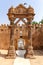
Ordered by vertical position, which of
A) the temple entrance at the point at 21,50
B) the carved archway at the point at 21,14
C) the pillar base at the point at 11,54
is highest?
the carved archway at the point at 21,14

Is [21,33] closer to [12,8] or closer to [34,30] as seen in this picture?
[34,30]

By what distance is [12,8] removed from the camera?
15172mm

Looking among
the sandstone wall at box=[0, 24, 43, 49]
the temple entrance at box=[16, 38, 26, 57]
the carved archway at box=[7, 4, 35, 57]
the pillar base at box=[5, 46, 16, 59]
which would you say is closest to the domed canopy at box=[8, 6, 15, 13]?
the carved archway at box=[7, 4, 35, 57]

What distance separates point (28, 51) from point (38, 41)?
732 cm

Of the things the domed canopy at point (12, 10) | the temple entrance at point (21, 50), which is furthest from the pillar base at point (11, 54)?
the domed canopy at point (12, 10)

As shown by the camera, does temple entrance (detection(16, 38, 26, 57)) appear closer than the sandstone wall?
Yes

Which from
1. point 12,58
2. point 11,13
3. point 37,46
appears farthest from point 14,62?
point 37,46

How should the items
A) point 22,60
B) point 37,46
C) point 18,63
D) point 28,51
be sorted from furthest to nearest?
1. point 37,46
2. point 28,51
3. point 22,60
4. point 18,63

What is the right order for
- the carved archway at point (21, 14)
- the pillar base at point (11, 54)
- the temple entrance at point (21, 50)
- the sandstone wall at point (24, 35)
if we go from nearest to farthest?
the pillar base at point (11, 54), the carved archway at point (21, 14), the temple entrance at point (21, 50), the sandstone wall at point (24, 35)

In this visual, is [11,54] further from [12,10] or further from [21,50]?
[21,50]

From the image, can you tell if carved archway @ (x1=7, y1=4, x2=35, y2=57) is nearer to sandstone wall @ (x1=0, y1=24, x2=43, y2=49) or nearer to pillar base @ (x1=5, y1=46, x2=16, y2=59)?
pillar base @ (x1=5, y1=46, x2=16, y2=59)

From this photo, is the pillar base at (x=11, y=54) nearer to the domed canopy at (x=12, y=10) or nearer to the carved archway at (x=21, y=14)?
the carved archway at (x=21, y=14)

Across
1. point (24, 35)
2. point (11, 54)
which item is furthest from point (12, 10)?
point (24, 35)

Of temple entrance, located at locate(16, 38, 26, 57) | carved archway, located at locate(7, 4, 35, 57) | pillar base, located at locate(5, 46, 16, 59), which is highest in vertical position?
carved archway, located at locate(7, 4, 35, 57)
